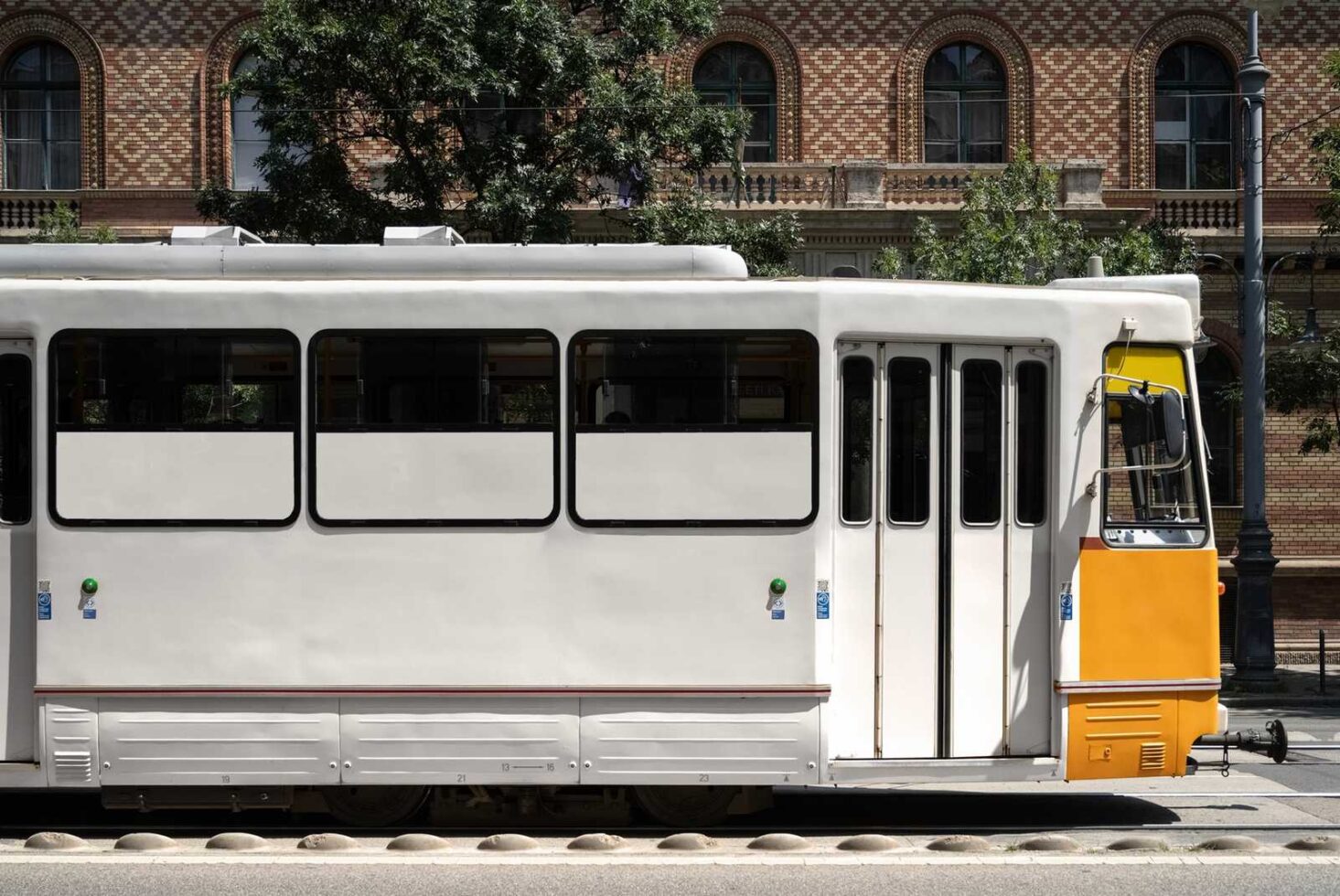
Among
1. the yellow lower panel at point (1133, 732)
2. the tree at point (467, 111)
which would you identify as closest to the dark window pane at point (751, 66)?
the tree at point (467, 111)

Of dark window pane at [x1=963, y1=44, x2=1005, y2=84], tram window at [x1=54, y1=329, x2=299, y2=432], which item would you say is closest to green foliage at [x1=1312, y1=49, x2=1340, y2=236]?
dark window pane at [x1=963, y1=44, x2=1005, y2=84]

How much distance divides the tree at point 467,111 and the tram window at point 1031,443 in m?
8.40

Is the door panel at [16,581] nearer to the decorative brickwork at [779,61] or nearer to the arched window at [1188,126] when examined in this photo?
the decorative brickwork at [779,61]

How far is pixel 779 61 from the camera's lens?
23781mm

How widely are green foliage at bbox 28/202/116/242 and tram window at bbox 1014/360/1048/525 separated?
1425 cm

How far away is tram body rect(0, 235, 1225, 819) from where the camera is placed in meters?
7.97

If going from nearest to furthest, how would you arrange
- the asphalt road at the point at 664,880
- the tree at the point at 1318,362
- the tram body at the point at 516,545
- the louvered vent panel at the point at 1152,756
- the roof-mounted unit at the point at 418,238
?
the asphalt road at the point at 664,880 → the tram body at the point at 516,545 → the louvered vent panel at the point at 1152,756 → the roof-mounted unit at the point at 418,238 → the tree at the point at 1318,362

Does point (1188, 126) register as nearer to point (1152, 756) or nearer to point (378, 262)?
point (1152, 756)

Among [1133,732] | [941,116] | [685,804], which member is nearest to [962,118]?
[941,116]

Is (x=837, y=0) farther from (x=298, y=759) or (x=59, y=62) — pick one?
(x=298, y=759)

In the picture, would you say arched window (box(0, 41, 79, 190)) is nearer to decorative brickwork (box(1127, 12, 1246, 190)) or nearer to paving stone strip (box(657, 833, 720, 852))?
decorative brickwork (box(1127, 12, 1246, 190))

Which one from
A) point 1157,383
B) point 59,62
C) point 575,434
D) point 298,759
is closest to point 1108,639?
point 1157,383

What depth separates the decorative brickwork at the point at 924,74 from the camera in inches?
936

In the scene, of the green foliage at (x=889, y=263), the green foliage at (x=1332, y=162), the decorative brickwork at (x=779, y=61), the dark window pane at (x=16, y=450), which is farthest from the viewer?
the decorative brickwork at (x=779, y=61)
